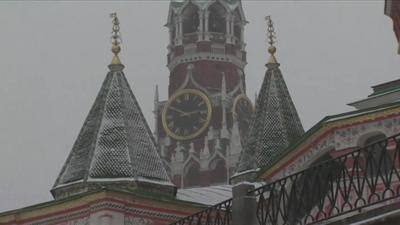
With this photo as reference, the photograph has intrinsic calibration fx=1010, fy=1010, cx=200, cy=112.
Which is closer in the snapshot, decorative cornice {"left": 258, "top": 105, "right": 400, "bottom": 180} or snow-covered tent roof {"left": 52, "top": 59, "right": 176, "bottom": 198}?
decorative cornice {"left": 258, "top": 105, "right": 400, "bottom": 180}

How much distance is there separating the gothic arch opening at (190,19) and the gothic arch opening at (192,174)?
9012 mm

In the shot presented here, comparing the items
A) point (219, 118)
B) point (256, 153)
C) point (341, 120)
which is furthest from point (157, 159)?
point (219, 118)

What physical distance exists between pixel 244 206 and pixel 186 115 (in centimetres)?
5080

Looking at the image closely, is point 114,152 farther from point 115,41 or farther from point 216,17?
point 216,17

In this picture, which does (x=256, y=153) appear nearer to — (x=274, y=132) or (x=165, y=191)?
(x=274, y=132)

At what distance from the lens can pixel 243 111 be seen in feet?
209

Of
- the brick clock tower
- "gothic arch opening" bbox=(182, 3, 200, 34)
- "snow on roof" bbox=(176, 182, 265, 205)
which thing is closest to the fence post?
"snow on roof" bbox=(176, 182, 265, 205)

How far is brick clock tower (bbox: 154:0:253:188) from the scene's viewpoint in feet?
201

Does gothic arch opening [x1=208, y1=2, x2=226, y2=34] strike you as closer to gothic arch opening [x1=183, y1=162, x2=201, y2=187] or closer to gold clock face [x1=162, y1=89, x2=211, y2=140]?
gold clock face [x1=162, y1=89, x2=211, y2=140]

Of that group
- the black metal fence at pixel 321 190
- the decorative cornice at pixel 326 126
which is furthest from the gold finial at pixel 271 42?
the black metal fence at pixel 321 190

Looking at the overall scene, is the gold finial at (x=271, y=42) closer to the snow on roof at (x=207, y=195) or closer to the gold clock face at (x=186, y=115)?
the snow on roof at (x=207, y=195)

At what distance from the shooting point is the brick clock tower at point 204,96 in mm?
61250

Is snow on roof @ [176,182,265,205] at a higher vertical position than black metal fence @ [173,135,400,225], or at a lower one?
higher

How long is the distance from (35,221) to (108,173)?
5.77ft
